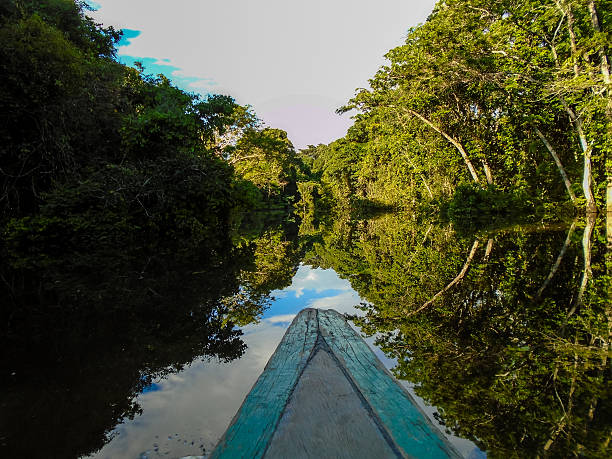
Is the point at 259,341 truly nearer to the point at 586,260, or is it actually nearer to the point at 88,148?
the point at 586,260

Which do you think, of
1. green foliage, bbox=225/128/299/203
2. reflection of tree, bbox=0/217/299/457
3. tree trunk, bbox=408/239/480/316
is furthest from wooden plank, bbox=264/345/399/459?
green foliage, bbox=225/128/299/203

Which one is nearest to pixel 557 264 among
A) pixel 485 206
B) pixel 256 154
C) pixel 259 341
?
pixel 259 341

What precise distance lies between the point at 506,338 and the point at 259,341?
2737 millimetres

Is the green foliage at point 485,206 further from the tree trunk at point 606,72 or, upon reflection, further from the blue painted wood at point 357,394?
the blue painted wood at point 357,394

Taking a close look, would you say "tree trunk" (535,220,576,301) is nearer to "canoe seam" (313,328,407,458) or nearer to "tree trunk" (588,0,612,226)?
"tree trunk" (588,0,612,226)

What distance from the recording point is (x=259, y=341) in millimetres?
3887

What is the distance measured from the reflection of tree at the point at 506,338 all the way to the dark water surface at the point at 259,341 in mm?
16

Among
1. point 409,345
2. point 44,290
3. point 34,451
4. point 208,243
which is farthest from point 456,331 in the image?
point 208,243

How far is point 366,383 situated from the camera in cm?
165

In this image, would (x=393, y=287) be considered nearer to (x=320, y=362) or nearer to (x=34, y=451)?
(x=320, y=362)

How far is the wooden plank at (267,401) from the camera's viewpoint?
1.23m

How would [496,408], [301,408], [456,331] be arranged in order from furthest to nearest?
1. [456,331]
2. [496,408]
3. [301,408]

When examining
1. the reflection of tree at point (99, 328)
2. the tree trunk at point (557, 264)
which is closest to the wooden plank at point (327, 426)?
the reflection of tree at point (99, 328)

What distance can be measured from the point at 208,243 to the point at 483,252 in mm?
7392
